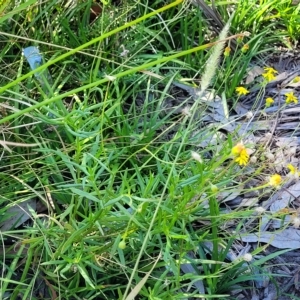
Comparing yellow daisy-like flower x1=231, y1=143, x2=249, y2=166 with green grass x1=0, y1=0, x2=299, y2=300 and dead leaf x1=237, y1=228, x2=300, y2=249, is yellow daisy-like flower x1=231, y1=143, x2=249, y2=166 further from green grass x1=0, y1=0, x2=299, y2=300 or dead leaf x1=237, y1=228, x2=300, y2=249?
dead leaf x1=237, y1=228, x2=300, y2=249

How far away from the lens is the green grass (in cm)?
112

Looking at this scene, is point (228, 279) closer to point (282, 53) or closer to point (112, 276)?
point (112, 276)

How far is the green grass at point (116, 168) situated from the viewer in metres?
1.12

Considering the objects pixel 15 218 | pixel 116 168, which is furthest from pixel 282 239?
pixel 15 218

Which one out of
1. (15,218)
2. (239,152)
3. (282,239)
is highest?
(239,152)

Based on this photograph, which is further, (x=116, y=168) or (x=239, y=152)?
(x=116, y=168)

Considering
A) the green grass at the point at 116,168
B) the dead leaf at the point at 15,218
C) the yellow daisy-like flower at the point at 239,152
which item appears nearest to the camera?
the yellow daisy-like flower at the point at 239,152

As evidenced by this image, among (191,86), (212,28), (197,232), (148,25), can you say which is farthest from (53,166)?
(212,28)

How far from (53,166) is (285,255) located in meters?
0.64

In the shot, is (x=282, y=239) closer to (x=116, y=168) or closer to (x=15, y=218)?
(x=116, y=168)

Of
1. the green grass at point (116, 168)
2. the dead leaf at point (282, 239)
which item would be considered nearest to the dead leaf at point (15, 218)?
the green grass at point (116, 168)

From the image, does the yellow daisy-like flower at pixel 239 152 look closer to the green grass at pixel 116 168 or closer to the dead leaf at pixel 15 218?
the green grass at pixel 116 168

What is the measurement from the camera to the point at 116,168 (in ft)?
4.22

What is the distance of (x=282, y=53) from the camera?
6.76 ft
